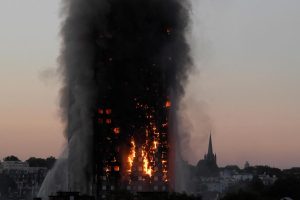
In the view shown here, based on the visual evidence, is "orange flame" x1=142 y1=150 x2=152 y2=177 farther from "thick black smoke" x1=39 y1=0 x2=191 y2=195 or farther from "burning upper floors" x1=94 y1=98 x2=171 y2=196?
"thick black smoke" x1=39 y1=0 x2=191 y2=195

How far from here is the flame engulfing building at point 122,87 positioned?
5960 inches

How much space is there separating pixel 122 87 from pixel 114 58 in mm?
5064

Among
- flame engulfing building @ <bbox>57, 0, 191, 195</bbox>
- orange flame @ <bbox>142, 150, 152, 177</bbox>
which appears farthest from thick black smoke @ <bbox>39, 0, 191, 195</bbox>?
Answer: orange flame @ <bbox>142, 150, 152, 177</bbox>

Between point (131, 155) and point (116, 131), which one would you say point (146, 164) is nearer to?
point (131, 155)

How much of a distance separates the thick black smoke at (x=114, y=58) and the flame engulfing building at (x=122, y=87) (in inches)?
5.7

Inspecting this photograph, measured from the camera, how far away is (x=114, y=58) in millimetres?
154875

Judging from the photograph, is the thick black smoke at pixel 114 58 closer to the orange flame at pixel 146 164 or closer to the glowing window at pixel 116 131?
the glowing window at pixel 116 131

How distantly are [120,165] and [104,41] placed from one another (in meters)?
20.7

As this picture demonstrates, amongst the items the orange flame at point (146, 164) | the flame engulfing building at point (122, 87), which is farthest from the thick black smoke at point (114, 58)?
the orange flame at point (146, 164)

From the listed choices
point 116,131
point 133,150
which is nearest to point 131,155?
point 133,150

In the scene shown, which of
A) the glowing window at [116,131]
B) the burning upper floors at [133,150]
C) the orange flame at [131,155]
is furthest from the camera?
the glowing window at [116,131]

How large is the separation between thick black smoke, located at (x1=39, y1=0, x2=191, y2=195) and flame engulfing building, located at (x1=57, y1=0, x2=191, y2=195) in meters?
0.14

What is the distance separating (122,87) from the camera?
154000 millimetres

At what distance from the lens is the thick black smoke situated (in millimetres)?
152125
